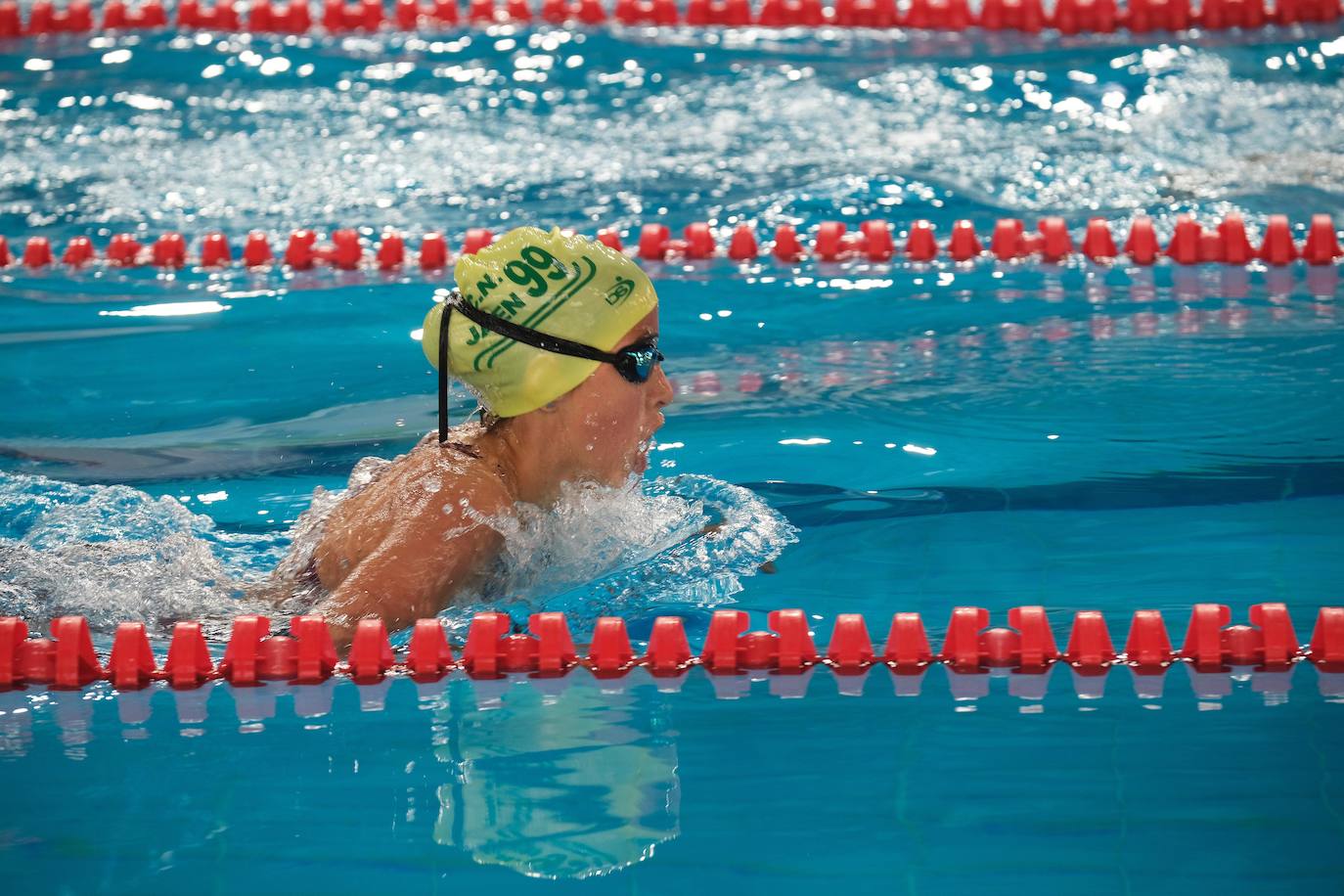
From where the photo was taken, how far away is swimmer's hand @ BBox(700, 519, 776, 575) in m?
→ 3.56

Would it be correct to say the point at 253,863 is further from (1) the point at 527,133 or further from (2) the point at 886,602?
(1) the point at 527,133

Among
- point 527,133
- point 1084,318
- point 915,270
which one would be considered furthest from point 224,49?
point 1084,318

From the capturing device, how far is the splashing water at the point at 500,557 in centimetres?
330

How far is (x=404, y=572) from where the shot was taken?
3.00 m

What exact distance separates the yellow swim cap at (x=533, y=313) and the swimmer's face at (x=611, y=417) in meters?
0.03

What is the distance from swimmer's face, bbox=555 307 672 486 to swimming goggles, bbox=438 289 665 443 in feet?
0.05

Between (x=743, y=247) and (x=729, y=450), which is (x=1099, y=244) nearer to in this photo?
(x=743, y=247)

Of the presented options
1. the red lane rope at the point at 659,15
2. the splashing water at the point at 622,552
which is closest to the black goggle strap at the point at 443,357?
the splashing water at the point at 622,552

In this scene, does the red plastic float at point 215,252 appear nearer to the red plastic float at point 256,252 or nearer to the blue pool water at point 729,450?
the red plastic float at point 256,252

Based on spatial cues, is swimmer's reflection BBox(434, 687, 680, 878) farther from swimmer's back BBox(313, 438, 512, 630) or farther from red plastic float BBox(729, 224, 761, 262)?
red plastic float BBox(729, 224, 761, 262)

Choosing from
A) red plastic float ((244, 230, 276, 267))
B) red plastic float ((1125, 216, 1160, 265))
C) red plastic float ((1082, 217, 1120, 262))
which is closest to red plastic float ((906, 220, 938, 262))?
red plastic float ((1082, 217, 1120, 262))

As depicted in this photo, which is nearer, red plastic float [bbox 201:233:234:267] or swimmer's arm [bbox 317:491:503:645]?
swimmer's arm [bbox 317:491:503:645]

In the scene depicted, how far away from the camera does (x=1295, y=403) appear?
4383 mm

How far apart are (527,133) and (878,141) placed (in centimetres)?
161
